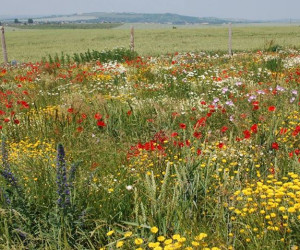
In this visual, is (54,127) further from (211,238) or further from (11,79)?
(11,79)

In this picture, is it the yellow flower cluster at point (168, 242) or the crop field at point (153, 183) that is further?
the crop field at point (153, 183)

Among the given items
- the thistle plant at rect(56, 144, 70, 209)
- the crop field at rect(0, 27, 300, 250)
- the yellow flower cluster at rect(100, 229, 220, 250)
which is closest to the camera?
the yellow flower cluster at rect(100, 229, 220, 250)

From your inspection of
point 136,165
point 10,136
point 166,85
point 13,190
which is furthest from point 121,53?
point 13,190

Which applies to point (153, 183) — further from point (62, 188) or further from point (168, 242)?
point (168, 242)

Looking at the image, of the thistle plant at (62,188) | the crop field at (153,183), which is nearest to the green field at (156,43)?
the crop field at (153,183)

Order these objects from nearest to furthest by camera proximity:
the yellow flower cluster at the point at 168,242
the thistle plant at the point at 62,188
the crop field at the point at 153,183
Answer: the yellow flower cluster at the point at 168,242
the crop field at the point at 153,183
the thistle plant at the point at 62,188

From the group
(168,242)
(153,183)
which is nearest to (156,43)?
(153,183)

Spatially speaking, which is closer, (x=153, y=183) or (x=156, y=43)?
(x=153, y=183)

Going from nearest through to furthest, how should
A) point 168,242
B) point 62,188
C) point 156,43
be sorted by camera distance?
point 168,242 < point 62,188 < point 156,43

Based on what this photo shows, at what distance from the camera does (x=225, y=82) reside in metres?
8.54

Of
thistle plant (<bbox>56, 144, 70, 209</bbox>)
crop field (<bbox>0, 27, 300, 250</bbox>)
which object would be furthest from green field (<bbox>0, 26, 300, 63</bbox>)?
thistle plant (<bbox>56, 144, 70, 209</bbox>)

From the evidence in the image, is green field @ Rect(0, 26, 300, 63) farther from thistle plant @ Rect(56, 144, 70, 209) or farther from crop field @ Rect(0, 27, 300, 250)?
thistle plant @ Rect(56, 144, 70, 209)

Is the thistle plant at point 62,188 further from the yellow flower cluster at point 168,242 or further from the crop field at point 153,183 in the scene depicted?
the yellow flower cluster at point 168,242

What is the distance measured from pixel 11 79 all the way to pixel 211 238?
10.7m
